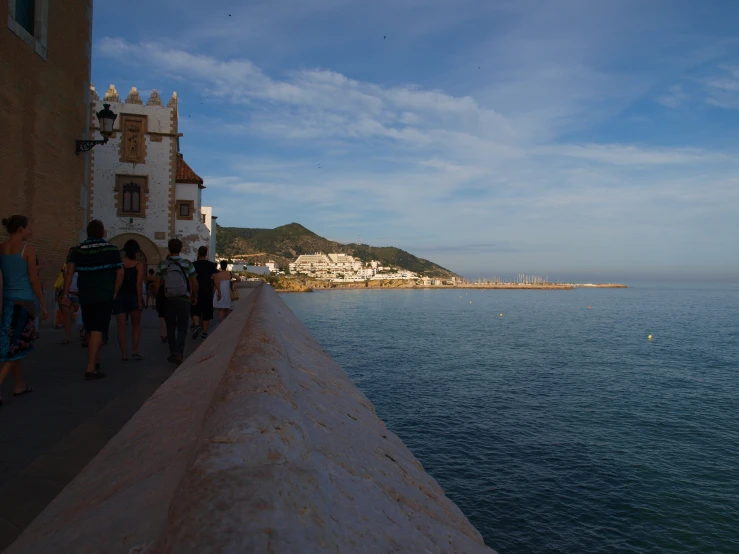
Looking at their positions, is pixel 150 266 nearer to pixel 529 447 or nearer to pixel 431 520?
pixel 529 447

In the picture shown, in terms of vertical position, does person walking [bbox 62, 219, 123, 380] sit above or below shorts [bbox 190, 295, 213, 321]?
above

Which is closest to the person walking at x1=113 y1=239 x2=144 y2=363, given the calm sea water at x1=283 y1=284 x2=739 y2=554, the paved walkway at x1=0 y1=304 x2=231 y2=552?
the paved walkway at x1=0 y1=304 x2=231 y2=552

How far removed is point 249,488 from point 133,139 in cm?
2923

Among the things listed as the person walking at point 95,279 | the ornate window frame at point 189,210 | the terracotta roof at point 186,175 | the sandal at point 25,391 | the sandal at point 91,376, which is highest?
the terracotta roof at point 186,175

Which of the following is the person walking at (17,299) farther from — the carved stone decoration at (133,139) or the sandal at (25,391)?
the carved stone decoration at (133,139)

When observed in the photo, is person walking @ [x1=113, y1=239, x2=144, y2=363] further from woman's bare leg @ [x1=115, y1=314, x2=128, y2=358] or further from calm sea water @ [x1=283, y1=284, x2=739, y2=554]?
calm sea water @ [x1=283, y1=284, x2=739, y2=554]

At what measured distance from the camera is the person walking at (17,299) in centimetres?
566

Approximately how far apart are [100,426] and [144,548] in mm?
3601

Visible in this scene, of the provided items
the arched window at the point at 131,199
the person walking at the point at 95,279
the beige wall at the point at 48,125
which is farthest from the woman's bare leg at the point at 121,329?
the arched window at the point at 131,199

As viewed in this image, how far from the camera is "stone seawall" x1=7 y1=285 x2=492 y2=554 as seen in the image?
121cm

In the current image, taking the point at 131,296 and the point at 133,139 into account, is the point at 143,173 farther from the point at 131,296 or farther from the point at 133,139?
the point at 131,296

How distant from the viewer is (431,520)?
2.10m

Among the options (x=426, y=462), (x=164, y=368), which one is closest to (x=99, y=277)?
(x=164, y=368)

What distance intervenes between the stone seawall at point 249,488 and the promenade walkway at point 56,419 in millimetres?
906
